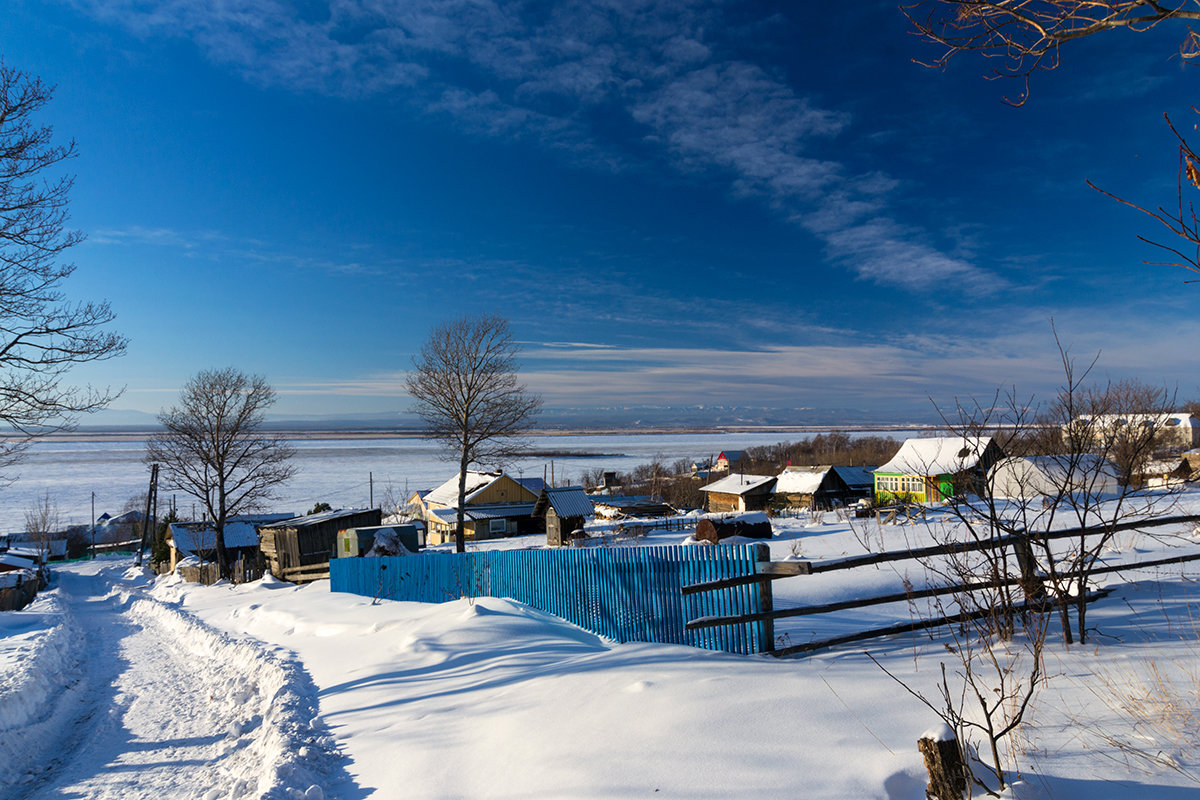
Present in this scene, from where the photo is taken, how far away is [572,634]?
9.36 meters

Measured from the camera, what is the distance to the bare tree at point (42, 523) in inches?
2419

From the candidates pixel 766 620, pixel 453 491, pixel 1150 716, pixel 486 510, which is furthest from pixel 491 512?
pixel 1150 716

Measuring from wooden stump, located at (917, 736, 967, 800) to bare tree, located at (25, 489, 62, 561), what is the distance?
73302 millimetres

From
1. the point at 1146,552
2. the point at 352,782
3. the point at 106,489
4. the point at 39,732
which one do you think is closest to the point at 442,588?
the point at 39,732

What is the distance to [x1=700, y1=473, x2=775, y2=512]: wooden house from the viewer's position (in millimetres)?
55375

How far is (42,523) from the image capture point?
67.2m

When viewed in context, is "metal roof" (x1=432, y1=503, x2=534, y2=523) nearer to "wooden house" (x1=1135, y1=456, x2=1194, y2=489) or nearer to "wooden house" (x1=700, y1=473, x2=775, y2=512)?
"wooden house" (x1=700, y1=473, x2=775, y2=512)

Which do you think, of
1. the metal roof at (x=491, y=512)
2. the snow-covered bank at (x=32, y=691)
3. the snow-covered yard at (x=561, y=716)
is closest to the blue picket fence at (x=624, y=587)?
the snow-covered yard at (x=561, y=716)

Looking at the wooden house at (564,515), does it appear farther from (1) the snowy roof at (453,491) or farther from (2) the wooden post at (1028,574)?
(2) the wooden post at (1028,574)

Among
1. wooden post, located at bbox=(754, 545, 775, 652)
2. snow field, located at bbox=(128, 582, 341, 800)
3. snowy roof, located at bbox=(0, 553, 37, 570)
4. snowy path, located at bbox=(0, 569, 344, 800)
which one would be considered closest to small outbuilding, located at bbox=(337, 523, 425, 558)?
snowy path, located at bbox=(0, 569, 344, 800)

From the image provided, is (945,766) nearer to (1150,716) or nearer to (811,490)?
(1150,716)

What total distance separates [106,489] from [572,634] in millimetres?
113269

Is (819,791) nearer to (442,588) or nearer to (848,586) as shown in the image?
(848,586)

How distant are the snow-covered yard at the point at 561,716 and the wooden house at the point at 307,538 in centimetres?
1735
